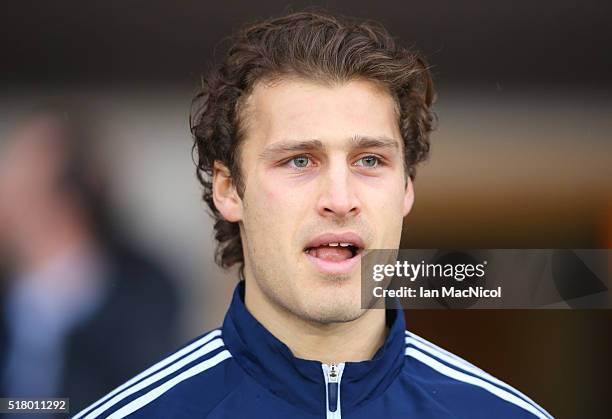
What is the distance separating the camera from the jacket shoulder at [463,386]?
1701mm

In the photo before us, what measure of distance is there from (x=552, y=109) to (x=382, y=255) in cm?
85

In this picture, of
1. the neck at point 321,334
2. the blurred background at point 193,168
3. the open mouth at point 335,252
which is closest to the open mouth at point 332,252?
the open mouth at point 335,252

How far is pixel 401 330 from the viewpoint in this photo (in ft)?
5.67

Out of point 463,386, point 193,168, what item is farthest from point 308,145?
point 193,168

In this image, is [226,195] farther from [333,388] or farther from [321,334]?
[333,388]

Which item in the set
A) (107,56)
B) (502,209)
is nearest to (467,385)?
(502,209)

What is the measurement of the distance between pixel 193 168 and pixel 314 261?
2.64 feet

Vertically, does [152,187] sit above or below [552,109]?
below

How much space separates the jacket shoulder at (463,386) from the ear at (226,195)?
1.38 ft

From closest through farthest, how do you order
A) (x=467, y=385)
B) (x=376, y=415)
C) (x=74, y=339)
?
(x=376, y=415) → (x=467, y=385) → (x=74, y=339)

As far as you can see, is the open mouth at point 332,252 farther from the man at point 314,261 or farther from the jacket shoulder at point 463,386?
the jacket shoulder at point 463,386

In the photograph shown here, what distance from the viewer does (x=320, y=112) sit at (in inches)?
66.8

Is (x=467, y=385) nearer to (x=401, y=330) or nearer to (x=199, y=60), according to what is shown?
(x=401, y=330)

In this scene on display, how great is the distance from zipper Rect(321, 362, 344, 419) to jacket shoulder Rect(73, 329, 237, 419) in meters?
0.19
